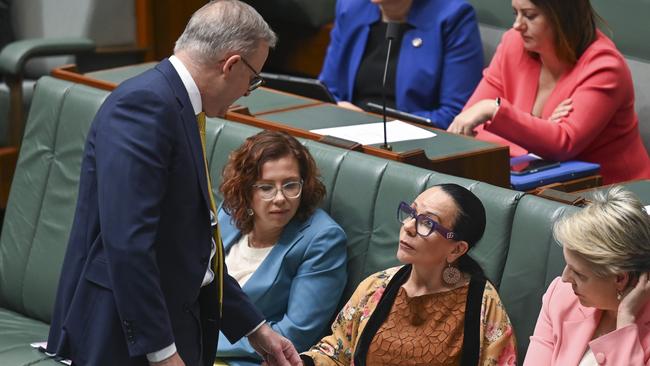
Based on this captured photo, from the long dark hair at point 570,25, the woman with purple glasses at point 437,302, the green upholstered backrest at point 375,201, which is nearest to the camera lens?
the woman with purple glasses at point 437,302

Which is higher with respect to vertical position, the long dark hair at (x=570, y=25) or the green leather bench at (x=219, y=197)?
the long dark hair at (x=570, y=25)

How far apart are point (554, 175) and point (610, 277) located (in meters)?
0.85

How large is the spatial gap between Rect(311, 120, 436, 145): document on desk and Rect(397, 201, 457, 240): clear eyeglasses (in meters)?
0.44

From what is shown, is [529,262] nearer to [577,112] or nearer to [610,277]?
[610,277]

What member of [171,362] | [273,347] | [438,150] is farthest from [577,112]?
[171,362]

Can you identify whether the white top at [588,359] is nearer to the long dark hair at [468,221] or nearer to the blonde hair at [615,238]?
the blonde hair at [615,238]

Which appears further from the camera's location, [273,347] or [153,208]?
[273,347]

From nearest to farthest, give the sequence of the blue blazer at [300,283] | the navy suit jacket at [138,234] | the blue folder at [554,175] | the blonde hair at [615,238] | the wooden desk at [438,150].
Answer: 1. the navy suit jacket at [138,234]
2. the blonde hair at [615,238]
3. the blue blazer at [300,283]
4. the wooden desk at [438,150]
5. the blue folder at [554,175]

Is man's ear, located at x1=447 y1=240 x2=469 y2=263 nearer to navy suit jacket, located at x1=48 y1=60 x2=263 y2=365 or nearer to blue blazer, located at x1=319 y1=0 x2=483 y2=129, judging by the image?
navy suit jacket, located at x1=48 y1=60 x2=263 y2=365

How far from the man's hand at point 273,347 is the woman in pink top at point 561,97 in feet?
3.28

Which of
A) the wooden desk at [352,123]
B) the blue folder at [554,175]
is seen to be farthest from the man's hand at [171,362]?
the blue folder at [554,175]

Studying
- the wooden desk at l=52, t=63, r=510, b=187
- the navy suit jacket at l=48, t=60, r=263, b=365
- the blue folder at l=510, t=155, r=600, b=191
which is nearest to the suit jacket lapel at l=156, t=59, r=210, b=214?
the navy suit jacket at l=48, t=60, r=263, b=365

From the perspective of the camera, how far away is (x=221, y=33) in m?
1.89

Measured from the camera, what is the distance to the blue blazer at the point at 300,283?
2.53m
